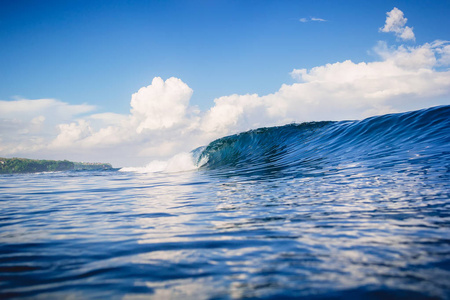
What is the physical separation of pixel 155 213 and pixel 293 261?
7.59ft

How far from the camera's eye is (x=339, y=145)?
1075 centimetres

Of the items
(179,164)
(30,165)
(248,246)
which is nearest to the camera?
(248,246)

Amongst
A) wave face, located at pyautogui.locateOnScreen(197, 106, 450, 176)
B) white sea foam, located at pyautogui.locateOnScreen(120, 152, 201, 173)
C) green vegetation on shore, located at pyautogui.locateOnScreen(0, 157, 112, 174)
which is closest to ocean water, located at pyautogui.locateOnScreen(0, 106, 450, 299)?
wave face, located at pyautogui.locateOnScreen(197, 106, 450, 176)

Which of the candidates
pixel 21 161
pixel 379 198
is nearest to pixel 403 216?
pixel 379 198

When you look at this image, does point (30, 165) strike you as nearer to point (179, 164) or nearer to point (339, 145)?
point (179, 164)

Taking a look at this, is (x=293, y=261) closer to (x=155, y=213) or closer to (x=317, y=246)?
(x=317, y=246)

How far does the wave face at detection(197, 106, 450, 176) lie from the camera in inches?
289

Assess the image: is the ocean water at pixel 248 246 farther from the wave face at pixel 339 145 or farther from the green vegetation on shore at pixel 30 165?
the green vegetation on shore at pixel 30 165

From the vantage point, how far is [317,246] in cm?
197

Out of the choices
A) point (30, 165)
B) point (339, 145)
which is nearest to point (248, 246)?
point (339, 145)

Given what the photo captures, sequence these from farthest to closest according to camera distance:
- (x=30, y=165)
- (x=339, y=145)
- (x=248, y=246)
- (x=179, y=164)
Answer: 1. (x=30, y=165)
2. (x=179, y=164)
3. (x=339, y=145)
4. (x=248, y=246)

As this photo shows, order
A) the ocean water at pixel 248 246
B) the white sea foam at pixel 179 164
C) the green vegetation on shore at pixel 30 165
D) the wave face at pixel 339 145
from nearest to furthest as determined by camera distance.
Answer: the ocean water at pixel 248 246, the wave face at pixel 339 145, the white sea foam at pixel 179 164, the green vegetation on shore at pixel 30 165

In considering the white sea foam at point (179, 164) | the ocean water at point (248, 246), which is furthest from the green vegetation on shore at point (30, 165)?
the ocean water at point (248, 246)

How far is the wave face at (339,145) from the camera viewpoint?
24.1 ft
